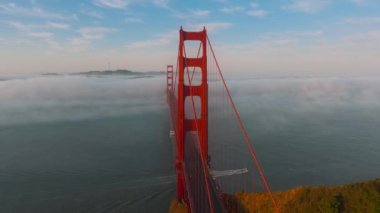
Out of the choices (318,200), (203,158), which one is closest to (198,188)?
(203,158)

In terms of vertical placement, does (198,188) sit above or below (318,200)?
above

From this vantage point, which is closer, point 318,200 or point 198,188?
point 198,188

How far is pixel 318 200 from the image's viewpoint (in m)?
16.2

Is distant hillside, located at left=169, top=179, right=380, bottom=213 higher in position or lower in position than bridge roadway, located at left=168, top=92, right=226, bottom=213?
lower

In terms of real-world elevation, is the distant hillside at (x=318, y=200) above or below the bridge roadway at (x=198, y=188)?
below

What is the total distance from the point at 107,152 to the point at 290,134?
2849 centimetres

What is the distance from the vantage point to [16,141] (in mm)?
42281

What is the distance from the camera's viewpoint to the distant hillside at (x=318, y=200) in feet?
50.6

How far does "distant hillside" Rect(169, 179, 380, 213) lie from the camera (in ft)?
50.6

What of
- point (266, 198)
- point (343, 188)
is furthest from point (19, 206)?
point (343, 188)

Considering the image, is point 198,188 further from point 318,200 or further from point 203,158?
point 318,200

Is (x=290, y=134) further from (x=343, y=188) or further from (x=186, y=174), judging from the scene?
(x=186, y=174)

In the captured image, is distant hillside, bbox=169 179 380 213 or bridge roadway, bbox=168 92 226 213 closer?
bridge roadway, bbox=168 92 226 213

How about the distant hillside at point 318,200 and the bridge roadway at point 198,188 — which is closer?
the bridge roadway at point 198,188
